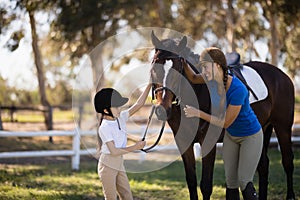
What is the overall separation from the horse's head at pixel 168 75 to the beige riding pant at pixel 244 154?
67 cm

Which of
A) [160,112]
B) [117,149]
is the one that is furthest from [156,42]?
[117,149]

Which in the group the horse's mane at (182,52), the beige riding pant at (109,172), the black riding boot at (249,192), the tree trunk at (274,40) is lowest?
the black riding boot at (249,192)

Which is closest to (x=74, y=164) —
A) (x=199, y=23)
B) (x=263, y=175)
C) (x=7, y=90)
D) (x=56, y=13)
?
(x=263, y=175)

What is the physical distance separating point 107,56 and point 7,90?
1442 cm

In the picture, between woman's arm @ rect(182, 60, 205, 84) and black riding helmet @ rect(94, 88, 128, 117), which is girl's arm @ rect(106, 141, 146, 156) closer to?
black riding helmet @ rect(94, 88, 128, 117)

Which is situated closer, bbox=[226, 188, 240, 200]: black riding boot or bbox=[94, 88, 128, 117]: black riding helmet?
bbox=[94, 88, 128, 117]: black riding helmet

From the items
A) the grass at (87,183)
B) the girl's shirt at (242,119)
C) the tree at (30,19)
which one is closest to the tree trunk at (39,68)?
the tree at (30,19)

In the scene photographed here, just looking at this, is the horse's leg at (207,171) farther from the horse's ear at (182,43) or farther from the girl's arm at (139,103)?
the horse's ear at (182,43)

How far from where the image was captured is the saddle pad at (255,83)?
5.63 metres

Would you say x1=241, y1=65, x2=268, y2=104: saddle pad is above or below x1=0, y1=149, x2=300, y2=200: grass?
above

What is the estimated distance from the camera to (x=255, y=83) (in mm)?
5754

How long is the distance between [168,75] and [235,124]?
83 centimetres

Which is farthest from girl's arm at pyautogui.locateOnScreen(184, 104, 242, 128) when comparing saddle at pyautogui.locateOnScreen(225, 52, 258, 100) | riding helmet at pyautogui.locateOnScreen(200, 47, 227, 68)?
saddle at pyautogui.locateOnScreen(225, 52, 258, 100)

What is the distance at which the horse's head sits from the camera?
14.3 feet
